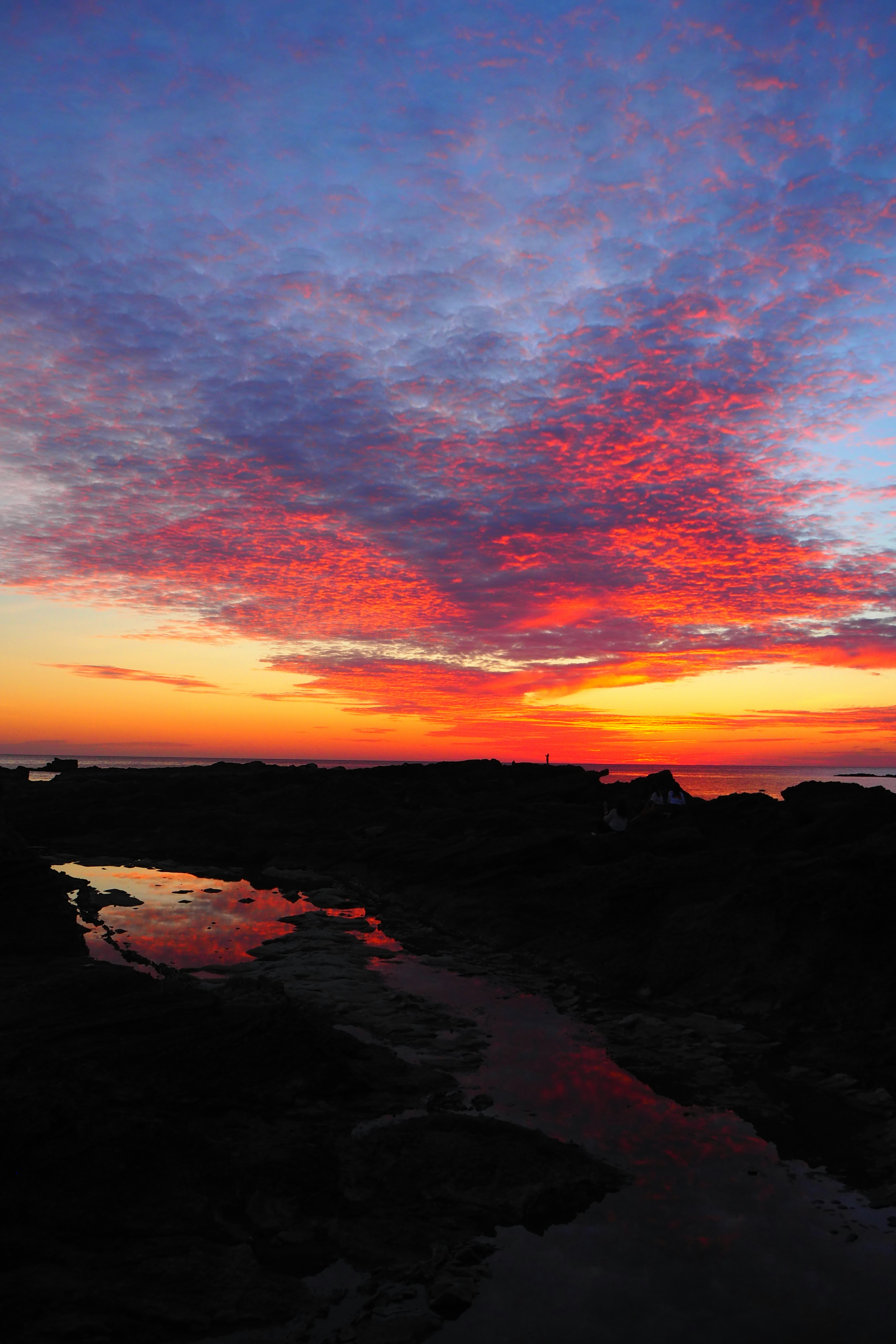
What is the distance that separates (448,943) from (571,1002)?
4301 mm

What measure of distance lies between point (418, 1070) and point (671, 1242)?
3.72 m

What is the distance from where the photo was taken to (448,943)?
15.9 m

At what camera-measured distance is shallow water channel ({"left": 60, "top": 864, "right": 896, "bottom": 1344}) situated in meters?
4.98

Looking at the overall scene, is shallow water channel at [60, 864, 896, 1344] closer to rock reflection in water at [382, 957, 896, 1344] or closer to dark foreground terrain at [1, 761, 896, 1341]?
rock reflection in water at [382, 957, 896, 1344]

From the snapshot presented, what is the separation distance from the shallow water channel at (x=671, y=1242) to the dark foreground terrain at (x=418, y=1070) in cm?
33

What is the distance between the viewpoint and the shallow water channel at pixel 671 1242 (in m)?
4.98

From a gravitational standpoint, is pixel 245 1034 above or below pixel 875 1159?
above

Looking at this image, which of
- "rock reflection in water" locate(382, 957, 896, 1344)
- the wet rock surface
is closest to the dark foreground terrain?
the wet rock surface

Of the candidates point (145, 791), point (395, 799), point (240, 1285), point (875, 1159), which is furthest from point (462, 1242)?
point (145, 791)

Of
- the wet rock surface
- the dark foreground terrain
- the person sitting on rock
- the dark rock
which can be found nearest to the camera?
the wet rock surface

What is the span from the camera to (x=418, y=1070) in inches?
351

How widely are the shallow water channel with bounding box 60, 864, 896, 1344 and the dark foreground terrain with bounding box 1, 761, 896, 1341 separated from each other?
0.33m

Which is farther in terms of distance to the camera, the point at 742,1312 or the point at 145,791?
the point at 145,791

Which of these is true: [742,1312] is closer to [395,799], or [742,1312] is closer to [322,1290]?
[322,1290]
